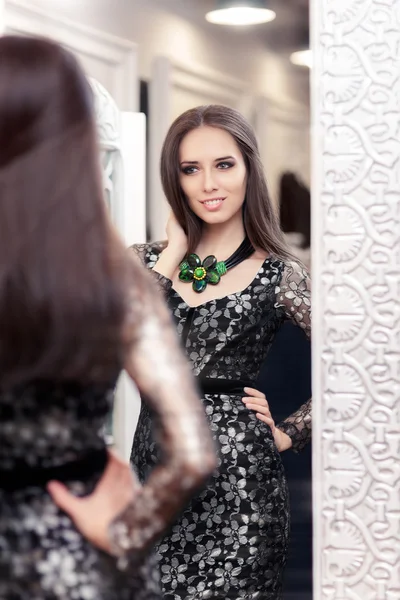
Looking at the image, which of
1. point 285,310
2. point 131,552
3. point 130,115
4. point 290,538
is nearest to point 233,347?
point 285,310

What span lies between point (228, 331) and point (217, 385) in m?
0.10

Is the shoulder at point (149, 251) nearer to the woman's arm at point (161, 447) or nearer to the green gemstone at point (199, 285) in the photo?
the green gemstone at point (199, 285)

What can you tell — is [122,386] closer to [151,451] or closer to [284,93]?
[151,451]

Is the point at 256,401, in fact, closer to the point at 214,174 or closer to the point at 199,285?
the point at 199,285

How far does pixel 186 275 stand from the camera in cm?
193

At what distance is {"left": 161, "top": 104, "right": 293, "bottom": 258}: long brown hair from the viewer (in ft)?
6.34

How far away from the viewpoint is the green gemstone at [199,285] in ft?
6.25

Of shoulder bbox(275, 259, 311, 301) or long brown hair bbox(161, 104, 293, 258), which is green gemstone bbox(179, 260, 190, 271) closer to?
long brown hair bbox(161, 104, 293, 258)

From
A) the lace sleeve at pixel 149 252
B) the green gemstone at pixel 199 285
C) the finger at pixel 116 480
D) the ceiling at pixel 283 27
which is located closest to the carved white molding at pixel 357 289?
the ceiling at pixel 283 27

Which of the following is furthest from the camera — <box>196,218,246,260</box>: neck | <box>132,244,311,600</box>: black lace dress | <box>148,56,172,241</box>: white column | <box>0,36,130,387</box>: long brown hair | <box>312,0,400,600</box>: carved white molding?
<box>148,56,172,241</box>: white column

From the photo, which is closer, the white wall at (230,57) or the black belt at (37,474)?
the black belt at (37,474)

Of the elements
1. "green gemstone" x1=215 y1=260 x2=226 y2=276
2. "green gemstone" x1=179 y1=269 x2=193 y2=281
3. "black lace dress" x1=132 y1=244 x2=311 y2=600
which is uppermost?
"green gemstone" x1=215 y1=260 x2=226 y2=276

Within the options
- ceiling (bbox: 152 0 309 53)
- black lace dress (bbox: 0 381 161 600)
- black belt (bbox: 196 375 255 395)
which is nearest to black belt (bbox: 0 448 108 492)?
black lace dress (bbox: 0 381 161 600)

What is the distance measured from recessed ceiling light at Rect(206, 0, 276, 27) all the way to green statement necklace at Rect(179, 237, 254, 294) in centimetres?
43
